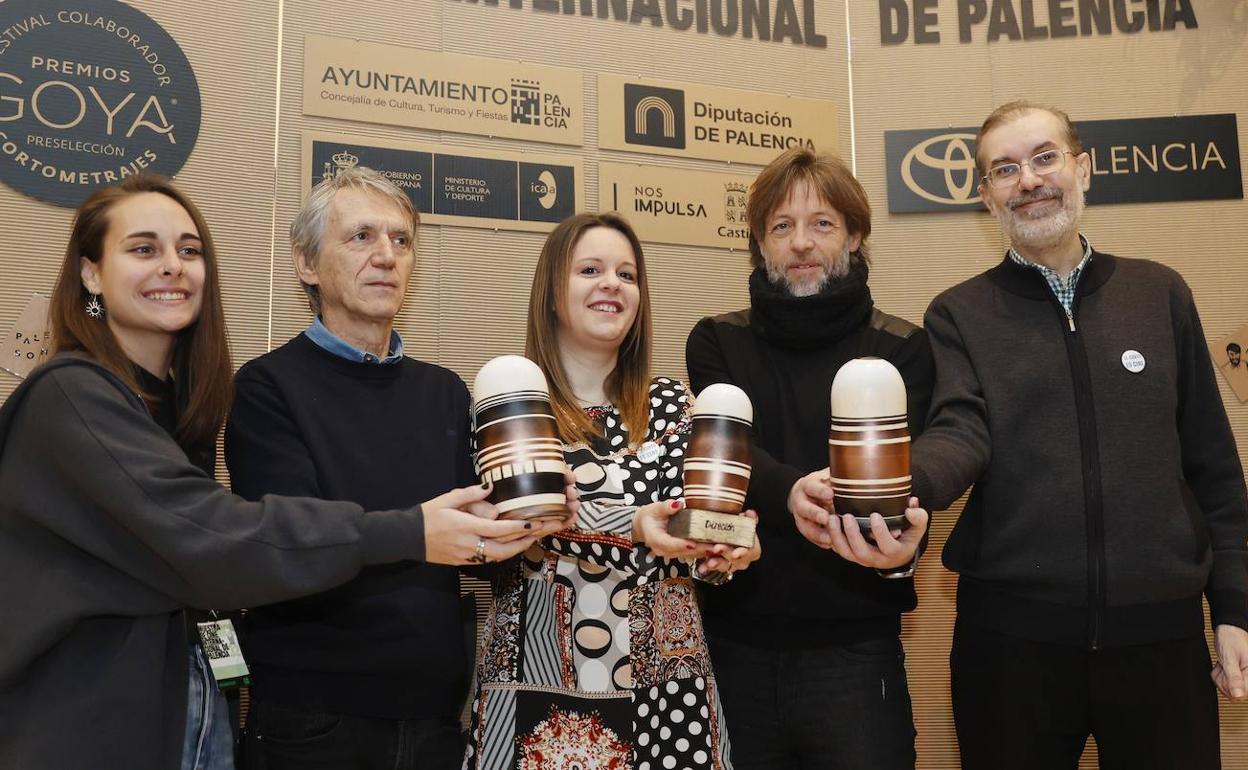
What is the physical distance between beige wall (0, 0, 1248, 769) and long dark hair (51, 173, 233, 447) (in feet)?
4.18

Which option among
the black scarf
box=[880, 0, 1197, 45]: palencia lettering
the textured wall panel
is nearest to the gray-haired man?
the black scarf

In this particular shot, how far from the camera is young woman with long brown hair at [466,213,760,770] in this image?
221 centimetres

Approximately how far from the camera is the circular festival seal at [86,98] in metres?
3.36

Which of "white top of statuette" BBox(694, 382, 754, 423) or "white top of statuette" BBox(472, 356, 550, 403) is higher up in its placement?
"white top of statuette" BBox(472, 356, 550, 403)

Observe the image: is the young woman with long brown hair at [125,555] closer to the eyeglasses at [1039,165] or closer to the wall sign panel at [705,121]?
the eyeglasses at [1039,165]

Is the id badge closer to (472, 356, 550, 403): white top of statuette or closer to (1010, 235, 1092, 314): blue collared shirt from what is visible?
(472, 356, 550, 403): white top of statuette

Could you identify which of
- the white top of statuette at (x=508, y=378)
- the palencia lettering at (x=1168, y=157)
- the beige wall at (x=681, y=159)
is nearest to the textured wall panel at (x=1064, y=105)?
the beige wall at (x=681, y=159)

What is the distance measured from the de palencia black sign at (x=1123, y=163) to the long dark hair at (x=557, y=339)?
2180 mm

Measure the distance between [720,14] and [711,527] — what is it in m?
2.95

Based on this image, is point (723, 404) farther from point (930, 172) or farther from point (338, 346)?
point (930, 172)

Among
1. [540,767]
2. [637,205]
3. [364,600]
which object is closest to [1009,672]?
[540,767]

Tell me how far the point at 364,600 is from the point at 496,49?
8.29 ft

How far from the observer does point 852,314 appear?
108 inches

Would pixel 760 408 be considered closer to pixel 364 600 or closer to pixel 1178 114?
pixel 364 600
